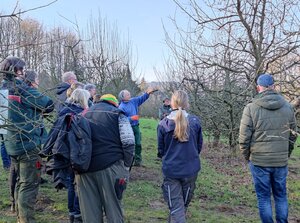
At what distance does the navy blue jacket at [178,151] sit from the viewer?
4797 millimetres

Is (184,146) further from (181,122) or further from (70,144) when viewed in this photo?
(70,144)

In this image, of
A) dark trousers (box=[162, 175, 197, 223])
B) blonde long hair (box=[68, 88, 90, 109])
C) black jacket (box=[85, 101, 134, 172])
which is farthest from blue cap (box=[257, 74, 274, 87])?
blonde long hair (box=[68, 88, 90, 109])

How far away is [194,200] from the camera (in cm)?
699

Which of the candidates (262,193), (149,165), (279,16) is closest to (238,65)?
(279,16)

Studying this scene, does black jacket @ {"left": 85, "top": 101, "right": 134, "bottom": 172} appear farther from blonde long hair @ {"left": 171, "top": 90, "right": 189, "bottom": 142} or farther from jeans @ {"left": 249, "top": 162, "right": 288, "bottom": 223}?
jeans @ {"left": 249, "top": 162, "right": 288, "bottom": 223}

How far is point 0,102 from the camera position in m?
3.81

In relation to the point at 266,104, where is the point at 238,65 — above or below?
above

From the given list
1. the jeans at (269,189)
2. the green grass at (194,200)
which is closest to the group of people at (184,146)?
the jeans at (269,189)

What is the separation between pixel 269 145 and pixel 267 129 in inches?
7.6

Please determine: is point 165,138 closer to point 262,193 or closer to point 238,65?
point 262,193

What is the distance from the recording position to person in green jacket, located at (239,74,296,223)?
489 centimetres

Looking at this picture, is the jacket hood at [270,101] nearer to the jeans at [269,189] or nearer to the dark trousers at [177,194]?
the jeans at [269,189]

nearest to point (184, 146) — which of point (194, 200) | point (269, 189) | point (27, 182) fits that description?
point (269, 189)

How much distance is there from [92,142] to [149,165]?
6336 mm
